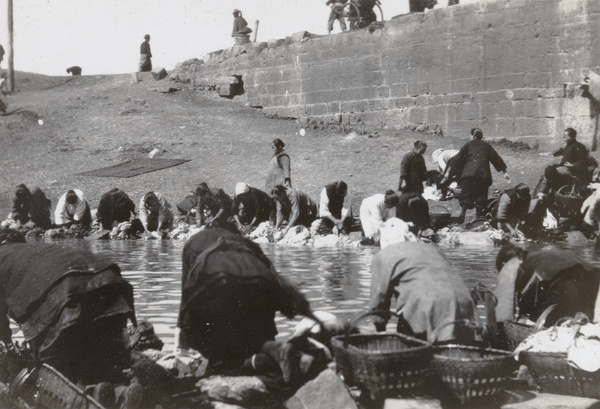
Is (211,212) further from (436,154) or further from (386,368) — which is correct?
(386,368)

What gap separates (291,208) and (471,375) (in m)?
11.9

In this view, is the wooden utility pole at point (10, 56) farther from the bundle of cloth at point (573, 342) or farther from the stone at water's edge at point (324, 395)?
the bundle of cloth at point (573, 342)

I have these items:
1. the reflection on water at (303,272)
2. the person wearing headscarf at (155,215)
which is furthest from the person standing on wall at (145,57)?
the reflection on water at (303,272)

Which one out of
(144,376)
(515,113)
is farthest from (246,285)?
(515,113)

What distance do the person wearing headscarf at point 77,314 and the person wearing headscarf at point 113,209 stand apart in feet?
42.0

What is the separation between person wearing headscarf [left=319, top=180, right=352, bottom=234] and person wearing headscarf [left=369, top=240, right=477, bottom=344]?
33.3 ft

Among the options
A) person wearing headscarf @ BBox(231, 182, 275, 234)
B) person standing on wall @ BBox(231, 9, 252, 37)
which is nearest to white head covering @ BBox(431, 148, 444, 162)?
person wearing headscarf @ BBox(231, 182, 275, 234)

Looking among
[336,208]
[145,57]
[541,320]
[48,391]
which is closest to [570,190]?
[336,208]

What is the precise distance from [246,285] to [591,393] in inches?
88.5

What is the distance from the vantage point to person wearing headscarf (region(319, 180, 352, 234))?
16281 mm

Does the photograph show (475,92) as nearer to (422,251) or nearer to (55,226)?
(55,226)

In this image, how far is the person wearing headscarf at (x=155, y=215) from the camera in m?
18.2

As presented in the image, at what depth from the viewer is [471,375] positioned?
5.14 m

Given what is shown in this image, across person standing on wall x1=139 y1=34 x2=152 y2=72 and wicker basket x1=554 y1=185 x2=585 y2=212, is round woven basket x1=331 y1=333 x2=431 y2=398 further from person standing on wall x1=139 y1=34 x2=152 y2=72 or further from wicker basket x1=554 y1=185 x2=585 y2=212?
person standing on wall x1=139 y1=34 x2=152 y2=72
